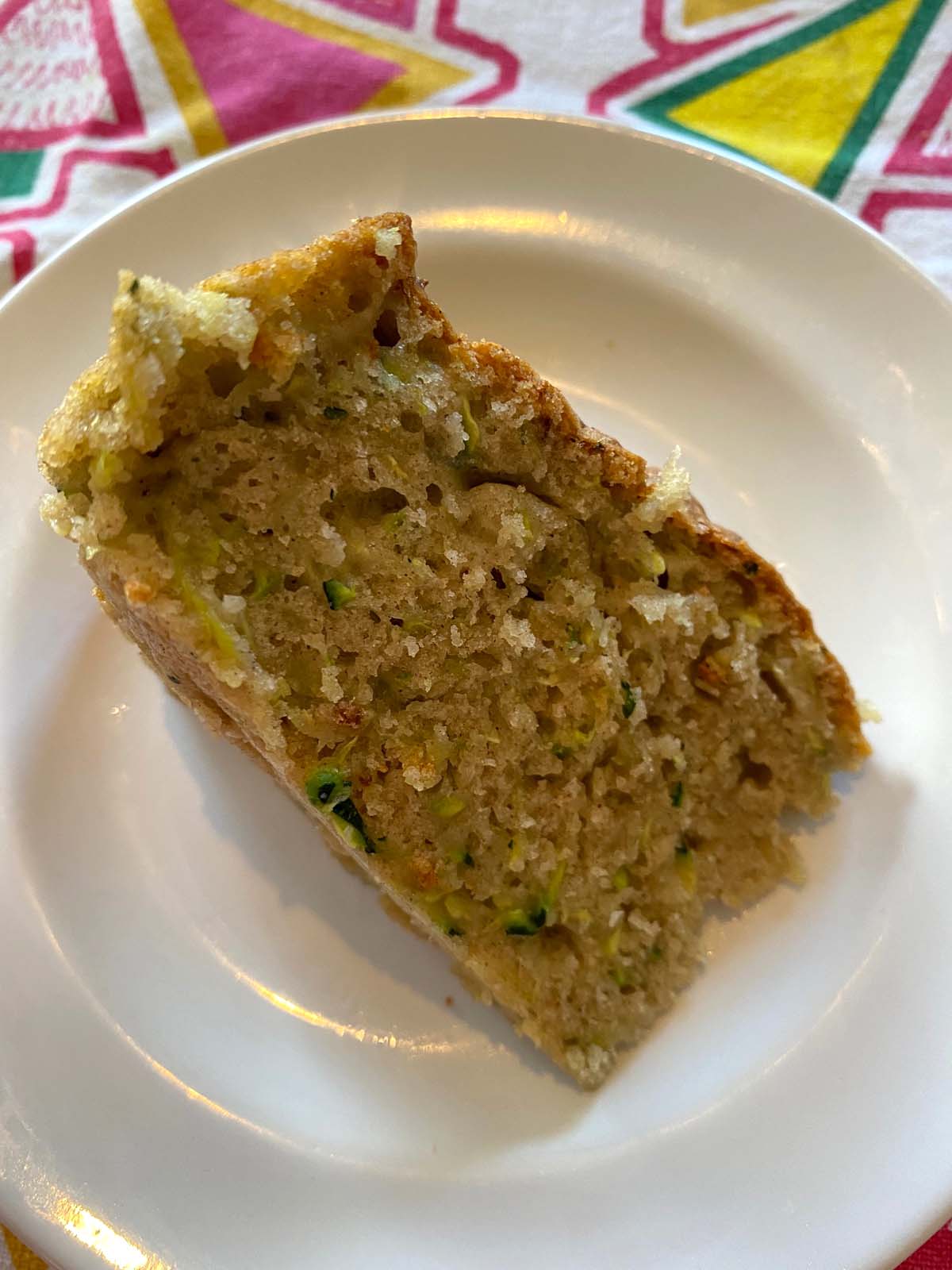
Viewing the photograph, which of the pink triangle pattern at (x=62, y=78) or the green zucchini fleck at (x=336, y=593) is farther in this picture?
the pink triangle pattern at (x=62, y=78)

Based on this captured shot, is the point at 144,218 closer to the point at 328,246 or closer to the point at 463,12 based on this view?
the point at 328,246

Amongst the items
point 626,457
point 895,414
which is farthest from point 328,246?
point 895,414

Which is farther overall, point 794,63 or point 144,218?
point 794,63

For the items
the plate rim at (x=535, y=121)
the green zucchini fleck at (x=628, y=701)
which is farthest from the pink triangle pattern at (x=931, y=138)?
the green zucchini fleck at (x=628, y=701)

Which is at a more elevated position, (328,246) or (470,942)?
(328,246)

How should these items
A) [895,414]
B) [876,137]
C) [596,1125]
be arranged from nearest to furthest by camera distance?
[596,1125] → [895,414] → [876,137]

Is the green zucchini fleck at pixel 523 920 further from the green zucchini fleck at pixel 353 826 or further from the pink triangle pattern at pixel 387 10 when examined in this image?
the pink triangle pattern at pixel 387 10

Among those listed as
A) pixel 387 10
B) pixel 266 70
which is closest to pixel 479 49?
pixel 387 10

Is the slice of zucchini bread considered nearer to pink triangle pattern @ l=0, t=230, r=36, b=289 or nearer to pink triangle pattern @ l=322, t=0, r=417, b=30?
pink triangle pattern @ l=0, t=230, r=36, b=289
